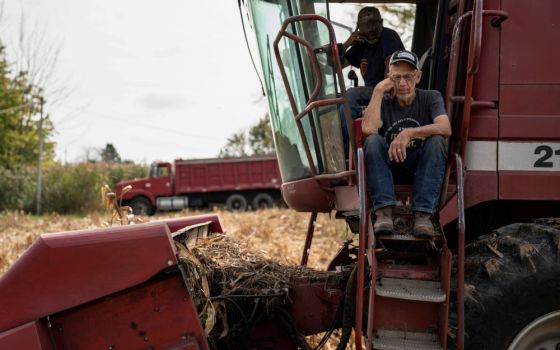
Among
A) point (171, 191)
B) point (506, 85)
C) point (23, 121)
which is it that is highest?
point (23, 121)

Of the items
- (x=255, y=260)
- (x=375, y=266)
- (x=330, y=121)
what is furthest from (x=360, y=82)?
(x=375, y=266)

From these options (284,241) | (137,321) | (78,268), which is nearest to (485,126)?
(137,321)

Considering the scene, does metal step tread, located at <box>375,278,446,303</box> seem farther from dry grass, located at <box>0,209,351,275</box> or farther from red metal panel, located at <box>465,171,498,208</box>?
dry grass, located at <box>0,209,351,275</box>

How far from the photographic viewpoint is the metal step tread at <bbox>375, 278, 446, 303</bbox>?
248 centimetres

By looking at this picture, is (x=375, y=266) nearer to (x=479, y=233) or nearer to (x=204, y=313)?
(x=204, y=313)

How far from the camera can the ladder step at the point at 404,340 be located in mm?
2504

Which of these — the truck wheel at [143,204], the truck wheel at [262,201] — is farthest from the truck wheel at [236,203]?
the truck wheel at [143,204]

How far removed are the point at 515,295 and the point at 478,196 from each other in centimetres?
62

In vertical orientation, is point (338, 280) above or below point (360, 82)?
below

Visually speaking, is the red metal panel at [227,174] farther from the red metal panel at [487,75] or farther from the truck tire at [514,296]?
the truck tire at [514,296]

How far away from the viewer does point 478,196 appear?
3010 mm

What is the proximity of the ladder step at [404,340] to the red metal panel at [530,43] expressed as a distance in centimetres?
149

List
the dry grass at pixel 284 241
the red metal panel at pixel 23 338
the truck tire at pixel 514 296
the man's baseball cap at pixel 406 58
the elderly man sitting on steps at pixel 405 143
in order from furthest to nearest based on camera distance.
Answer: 1. the dry grass at pixel 284 241
2. the man's baseball cap at pixel 406 58
3. the elderly man sitting on steps at pixel 405 143
4. the truck tire at pixel 514 296
5. the red metal panel at pixel 23 338

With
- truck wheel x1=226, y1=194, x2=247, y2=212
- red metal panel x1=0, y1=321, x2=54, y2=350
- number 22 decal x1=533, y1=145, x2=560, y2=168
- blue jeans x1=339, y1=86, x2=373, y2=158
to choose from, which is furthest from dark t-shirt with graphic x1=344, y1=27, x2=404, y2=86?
truck wheel x1=226, y1=194, x2=247, y2=212
